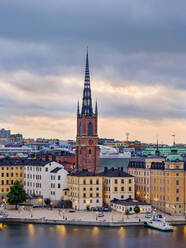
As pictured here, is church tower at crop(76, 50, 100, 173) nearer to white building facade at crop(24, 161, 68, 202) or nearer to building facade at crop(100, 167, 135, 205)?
white building facade at crop(24, 161, 68, 202)

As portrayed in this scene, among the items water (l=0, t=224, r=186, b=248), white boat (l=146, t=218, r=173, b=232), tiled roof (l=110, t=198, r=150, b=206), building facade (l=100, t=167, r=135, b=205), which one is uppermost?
building facade (l=100, t=167, r=135, b=205)

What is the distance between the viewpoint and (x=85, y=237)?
8425 cm

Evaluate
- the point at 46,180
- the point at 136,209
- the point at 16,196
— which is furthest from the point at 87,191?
the point at 16,196

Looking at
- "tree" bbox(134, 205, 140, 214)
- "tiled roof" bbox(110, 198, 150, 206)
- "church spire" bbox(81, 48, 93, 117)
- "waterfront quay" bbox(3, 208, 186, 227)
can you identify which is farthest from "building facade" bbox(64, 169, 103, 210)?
"church spire" bbox(81, 48, 93, 117)

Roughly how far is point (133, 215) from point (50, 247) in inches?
913

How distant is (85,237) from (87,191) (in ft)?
74.3

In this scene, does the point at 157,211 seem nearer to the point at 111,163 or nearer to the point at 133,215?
the point at 133,215

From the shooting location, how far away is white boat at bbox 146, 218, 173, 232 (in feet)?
295

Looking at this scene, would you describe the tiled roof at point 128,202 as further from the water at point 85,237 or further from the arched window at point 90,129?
the arched window at point 90,129

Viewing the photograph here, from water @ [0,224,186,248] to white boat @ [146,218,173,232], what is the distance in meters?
1.11

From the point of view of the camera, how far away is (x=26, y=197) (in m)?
109

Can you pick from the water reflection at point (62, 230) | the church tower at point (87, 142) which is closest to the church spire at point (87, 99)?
the church tower at point (87, 142)

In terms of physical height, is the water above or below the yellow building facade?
below

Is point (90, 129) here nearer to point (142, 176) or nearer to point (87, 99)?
point (87, 99)
